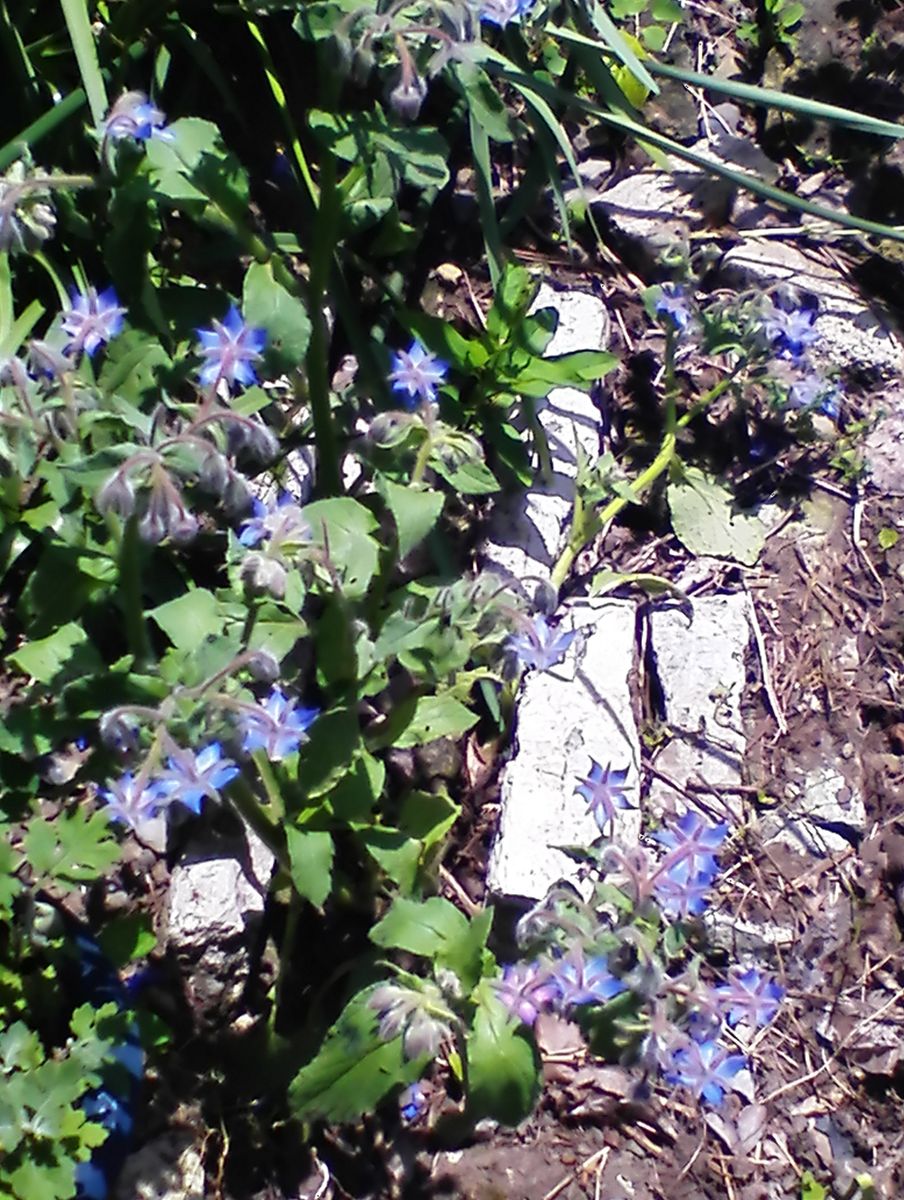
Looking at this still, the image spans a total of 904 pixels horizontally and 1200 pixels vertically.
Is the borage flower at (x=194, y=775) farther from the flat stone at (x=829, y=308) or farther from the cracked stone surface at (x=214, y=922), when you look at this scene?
the flat stone at (x=829, y=308)

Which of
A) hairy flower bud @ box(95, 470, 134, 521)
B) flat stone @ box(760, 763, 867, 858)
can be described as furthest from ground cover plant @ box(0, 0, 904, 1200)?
flat stone @ box(760, 763, 867, 858)

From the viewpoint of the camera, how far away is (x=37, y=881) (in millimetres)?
1799

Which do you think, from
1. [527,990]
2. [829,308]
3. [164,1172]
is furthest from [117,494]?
[829,308]

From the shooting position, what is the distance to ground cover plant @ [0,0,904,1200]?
1631 millimetres

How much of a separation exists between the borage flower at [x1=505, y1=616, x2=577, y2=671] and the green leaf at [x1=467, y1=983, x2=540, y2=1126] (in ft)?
1.45

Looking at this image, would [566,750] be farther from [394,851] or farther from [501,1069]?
[501,1069]

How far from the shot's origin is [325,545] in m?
1.61

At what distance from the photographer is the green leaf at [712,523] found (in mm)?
2502

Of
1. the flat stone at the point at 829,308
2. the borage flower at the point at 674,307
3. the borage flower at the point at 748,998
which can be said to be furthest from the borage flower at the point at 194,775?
the flat stone at the point at 829,308

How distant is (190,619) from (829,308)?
1.66 meters

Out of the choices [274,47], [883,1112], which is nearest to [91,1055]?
[883,1112]

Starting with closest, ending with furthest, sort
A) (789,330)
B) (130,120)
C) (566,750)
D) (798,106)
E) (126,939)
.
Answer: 1. (130,120)
2. (126,939)
3. (566,750)
4. (798,106)
5. (789,330)

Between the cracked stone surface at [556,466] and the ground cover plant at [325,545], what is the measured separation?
4 centimetres

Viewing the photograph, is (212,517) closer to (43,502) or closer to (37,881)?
(43,502)
